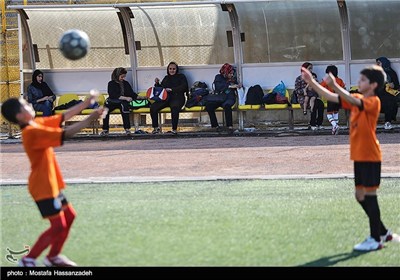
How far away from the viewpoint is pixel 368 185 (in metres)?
8.51

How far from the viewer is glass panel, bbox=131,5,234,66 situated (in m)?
22.0

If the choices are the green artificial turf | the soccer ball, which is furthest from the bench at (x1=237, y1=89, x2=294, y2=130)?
the soccer ball

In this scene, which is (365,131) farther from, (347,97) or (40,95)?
(40,95)

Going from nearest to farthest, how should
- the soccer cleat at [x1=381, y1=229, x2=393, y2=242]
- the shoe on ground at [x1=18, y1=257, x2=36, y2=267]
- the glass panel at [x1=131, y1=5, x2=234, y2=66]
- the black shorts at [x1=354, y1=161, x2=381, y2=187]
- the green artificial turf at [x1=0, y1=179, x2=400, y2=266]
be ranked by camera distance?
the shoe on ground at [x1=18, y1=257, x2=36, y2=267] → the green artificial turf at [x1=0, y1=179, x2=400, y2=266] → the black shorts at [x1=354, y1=161, x2=381, y2=187] → the soccer cleat at [x1=381, y1=229, x2=393, y2=242] → the glass panel at [x1=131, y1=5, x2=234, y2=66]

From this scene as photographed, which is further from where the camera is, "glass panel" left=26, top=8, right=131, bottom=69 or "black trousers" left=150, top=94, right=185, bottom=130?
"glass panel" left=26, top=8, right=131, bottom=69

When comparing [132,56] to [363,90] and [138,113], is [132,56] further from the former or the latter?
[363,90]

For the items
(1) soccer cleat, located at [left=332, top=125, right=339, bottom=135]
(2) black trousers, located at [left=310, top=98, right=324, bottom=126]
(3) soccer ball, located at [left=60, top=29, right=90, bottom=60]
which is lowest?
(1) soccer cleat, located at [left=332, top=125, right=339, bottom=135]

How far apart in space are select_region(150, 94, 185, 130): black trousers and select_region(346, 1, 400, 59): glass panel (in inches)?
169

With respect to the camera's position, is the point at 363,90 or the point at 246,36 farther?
the point at 246,36

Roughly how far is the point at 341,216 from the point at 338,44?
12.1 meters

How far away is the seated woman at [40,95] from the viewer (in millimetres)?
21078

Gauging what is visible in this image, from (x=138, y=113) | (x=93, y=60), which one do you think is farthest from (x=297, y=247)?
(x=93, y=60)

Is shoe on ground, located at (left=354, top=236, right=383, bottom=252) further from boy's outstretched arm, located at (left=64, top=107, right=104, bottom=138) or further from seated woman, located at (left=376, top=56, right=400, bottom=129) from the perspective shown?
seated woman, located at (left=376, top=56, right=400, bottom=129)

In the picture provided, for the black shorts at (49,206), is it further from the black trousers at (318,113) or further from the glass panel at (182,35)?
the glass panel at (182,35)
